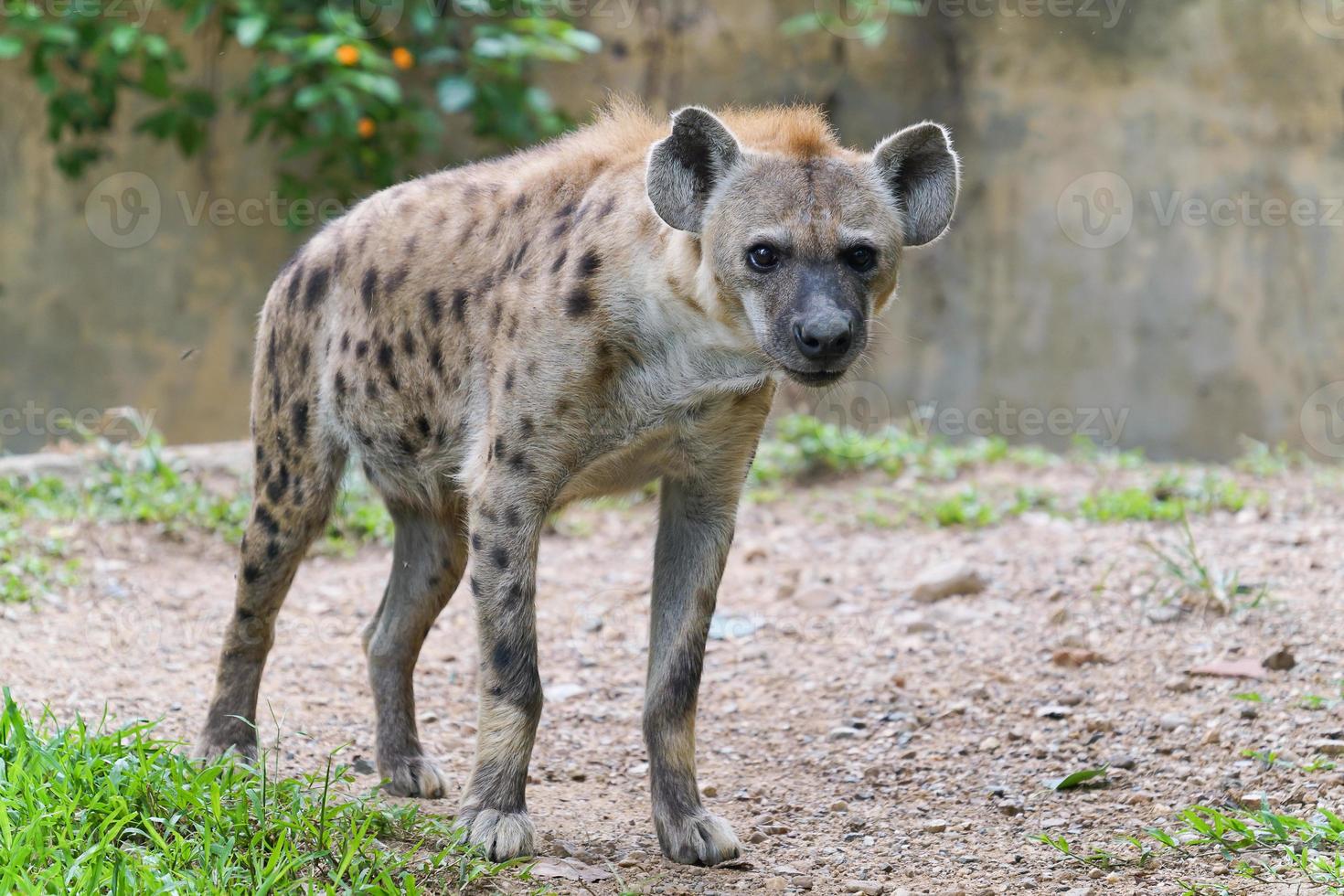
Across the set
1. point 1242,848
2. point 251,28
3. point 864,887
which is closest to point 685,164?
point 864,887

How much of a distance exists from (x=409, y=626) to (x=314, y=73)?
460 cm

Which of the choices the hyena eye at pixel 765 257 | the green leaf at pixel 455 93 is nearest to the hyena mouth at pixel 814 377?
the hyena eye at pixel 765 257

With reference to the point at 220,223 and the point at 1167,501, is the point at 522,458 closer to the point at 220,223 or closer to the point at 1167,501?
the point at 1167,501

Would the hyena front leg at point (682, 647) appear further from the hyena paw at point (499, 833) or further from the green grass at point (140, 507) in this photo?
the green grass at point (140, 507)

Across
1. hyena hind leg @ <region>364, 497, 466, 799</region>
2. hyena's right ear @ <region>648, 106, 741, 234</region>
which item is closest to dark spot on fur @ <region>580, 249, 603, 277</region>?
hyena's right ear @ <region>648, 106, 741, 234</region>

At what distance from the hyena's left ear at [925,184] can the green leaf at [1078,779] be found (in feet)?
4.54

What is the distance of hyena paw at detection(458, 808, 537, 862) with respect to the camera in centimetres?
310

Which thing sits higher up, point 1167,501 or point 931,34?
point 931,34

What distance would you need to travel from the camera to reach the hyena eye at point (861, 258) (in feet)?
10.1

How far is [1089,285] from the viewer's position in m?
9.18

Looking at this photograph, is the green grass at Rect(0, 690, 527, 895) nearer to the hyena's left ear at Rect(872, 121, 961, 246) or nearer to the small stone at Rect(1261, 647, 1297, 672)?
the hyena's left ear at Rect(872, 121, 961, 246)

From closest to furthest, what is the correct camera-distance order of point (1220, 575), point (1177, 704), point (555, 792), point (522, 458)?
point (522, 458), point (555, 792), point (1177, 704), point (1220, 575)

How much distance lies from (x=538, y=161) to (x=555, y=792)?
64.7 inches

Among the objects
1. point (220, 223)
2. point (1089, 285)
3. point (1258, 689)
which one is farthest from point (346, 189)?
point (1258, 689)
